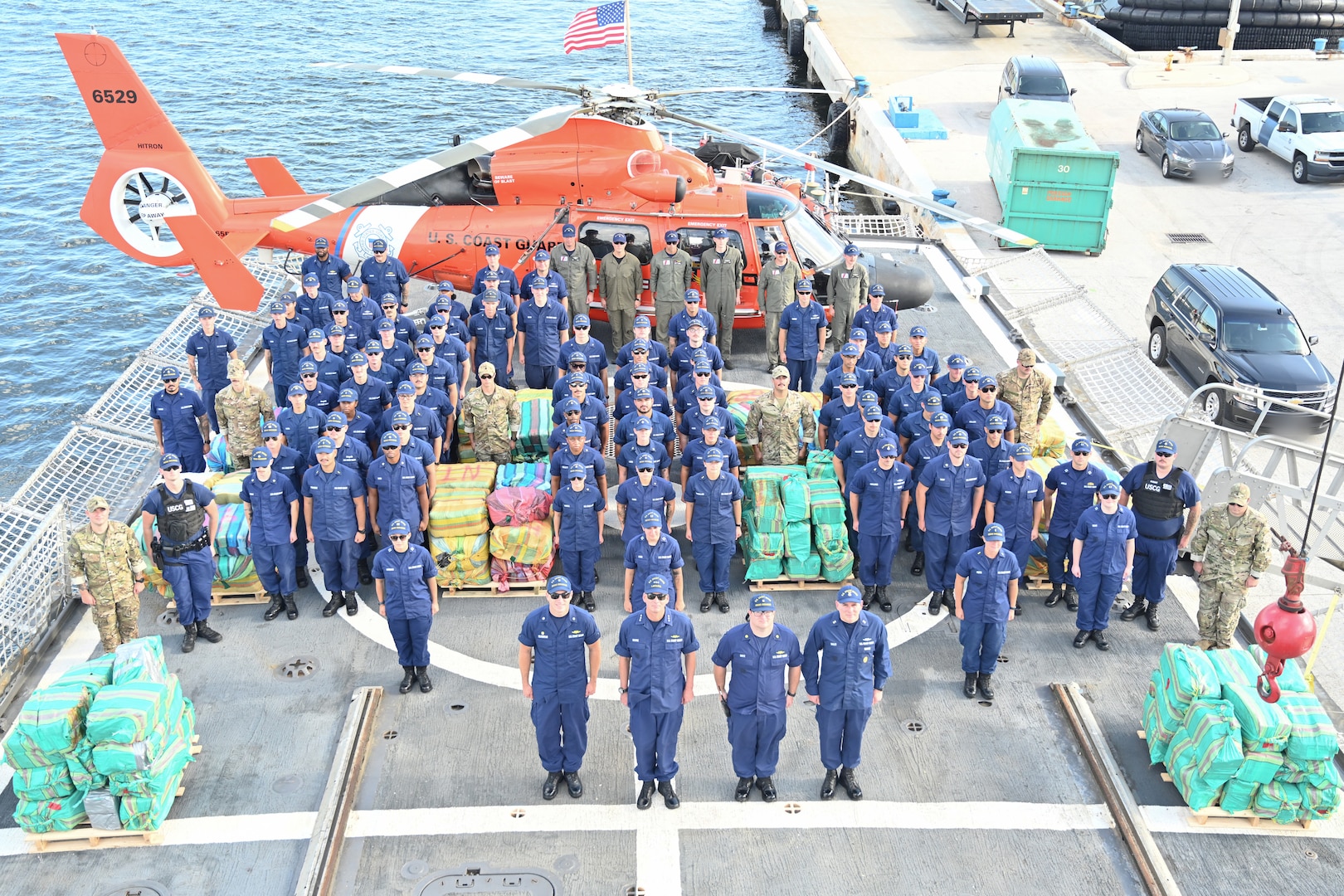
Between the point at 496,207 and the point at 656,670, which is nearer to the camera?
the point at 656,670

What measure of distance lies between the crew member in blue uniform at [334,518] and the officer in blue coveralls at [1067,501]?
604 centimetres

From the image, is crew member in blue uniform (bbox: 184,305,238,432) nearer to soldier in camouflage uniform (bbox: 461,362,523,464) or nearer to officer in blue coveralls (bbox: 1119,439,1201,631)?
soldier in camouflage uniform (bbox: 461,362,523,464)

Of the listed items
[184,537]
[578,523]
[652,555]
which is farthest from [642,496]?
[184,537]

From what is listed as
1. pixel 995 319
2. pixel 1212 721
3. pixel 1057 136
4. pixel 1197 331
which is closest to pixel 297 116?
pixel 1057 136

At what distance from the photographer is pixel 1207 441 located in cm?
1145

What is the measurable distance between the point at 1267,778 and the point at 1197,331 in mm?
9250

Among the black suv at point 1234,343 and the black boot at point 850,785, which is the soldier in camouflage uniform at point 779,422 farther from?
the black suv at point 1234,343

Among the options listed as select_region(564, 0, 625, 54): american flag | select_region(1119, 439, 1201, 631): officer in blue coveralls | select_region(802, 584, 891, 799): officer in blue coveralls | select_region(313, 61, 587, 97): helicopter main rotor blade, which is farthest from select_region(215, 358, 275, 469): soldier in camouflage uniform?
select_region(1119, 439, 1201, 631): officer in blue coveralls

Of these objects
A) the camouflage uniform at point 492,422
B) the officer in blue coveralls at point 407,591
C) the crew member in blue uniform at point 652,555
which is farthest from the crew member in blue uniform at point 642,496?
the camouflage uniform at point 492,422

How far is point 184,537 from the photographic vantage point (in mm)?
9578

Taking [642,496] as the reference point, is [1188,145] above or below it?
above

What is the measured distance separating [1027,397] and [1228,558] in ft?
9.16

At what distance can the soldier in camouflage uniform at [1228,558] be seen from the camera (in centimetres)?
942

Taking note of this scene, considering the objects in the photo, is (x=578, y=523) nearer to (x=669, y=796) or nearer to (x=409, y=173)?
(x=669, y=796)
